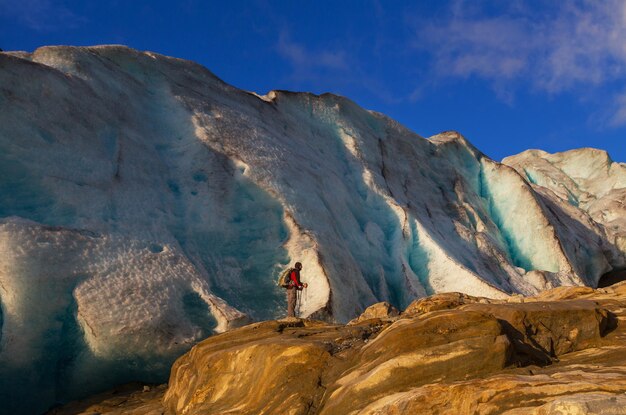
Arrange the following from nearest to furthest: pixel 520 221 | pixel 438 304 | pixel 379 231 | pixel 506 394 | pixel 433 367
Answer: pixel 506 394 < pixel 433 367 < pixel 438 304 < pixel 379 231 < pixel 520 221

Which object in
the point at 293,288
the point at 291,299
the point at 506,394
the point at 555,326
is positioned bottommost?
the point at 506,394

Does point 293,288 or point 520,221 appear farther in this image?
point 520,221

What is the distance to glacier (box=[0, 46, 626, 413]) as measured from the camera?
36.3 feet

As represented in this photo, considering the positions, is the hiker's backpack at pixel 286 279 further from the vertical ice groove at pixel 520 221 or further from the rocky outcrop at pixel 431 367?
the vertical ice groove at pixel 520 221

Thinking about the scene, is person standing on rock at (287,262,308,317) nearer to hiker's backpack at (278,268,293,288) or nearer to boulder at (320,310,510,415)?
hiker's backpack at (278,268,293,288)

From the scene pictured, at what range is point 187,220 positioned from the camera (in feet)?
49.0

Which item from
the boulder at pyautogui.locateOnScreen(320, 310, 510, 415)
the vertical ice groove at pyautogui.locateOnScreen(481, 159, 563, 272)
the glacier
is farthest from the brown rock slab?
the vertical ice groove at pyautogui.locateOnScreen(481, 159, 563, 272)

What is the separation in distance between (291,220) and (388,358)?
944cm

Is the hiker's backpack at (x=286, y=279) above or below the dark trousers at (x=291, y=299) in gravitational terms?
above

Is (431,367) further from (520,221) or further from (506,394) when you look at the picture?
(520,221)

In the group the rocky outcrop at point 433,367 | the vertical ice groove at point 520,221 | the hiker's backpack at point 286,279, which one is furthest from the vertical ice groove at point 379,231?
the rocky outcrop at point 433,367

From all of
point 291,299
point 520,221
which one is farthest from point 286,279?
point 520,221

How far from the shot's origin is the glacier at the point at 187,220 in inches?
435

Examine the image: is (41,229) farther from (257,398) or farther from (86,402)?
(257,398)
